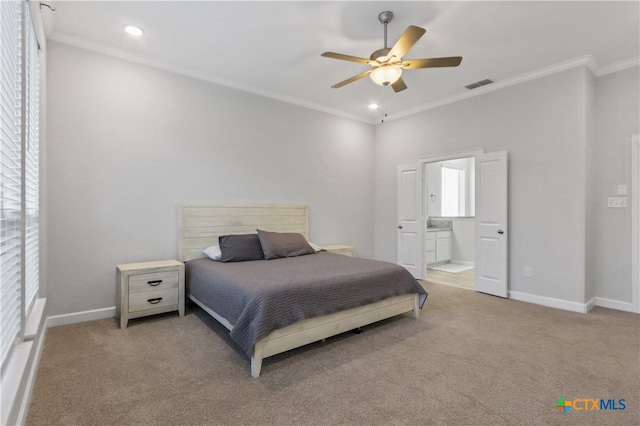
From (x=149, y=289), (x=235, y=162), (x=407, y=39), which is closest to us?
(x=407, y=39)

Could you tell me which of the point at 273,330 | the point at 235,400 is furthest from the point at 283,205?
the point at 235,400

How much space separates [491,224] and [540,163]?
0.96m

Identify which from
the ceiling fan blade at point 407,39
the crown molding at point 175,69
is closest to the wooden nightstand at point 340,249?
the crown molding at point 175,69

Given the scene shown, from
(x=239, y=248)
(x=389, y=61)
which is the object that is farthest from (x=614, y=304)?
(x=239, y=248)

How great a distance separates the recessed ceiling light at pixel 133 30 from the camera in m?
2.93

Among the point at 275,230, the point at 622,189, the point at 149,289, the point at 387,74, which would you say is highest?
the point at 387,74

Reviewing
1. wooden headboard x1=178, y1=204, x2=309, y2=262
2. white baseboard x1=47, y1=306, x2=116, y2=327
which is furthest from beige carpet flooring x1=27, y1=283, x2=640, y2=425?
wooden headboard x1=178, y1=204, x2=309, y2=262

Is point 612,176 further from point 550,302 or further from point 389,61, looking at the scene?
point 389,61

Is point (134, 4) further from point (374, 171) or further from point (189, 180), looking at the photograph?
point (374, 171)

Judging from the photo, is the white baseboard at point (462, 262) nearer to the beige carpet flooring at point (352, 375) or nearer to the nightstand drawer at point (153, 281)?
the beige carpet flooring at point (352, 375)

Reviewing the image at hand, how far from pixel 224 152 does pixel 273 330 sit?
269cm

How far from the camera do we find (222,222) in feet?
13.2

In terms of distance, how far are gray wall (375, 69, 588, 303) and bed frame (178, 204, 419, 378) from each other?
184cm

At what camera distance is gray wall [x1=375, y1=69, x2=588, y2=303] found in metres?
3.57
